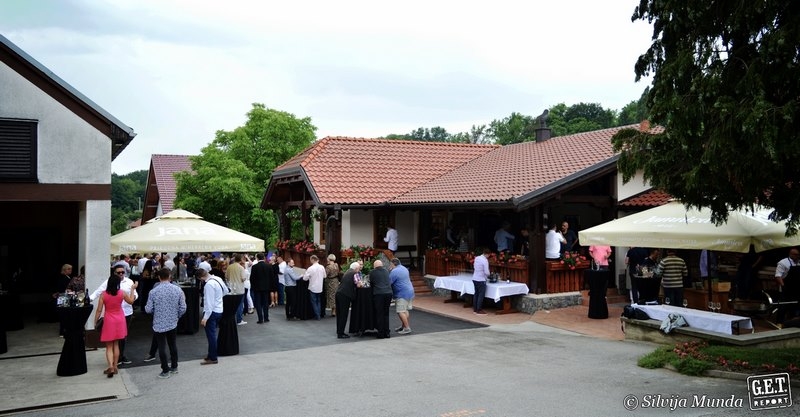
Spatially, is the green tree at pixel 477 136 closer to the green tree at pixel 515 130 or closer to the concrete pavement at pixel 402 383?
the green tree at pixel 515 130

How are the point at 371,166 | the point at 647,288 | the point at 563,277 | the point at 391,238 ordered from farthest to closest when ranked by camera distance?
the point at 371,166, the point at 391,238, the point at 563,277, the point at 647,288

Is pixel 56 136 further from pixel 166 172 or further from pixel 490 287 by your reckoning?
pixel 166 172

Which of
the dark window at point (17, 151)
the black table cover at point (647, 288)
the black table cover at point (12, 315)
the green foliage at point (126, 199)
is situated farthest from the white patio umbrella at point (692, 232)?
the green foliage at point (126, 199)

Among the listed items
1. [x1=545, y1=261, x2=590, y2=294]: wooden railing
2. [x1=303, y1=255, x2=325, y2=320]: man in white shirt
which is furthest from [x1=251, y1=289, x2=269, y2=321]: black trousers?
[x1=545, y1=261, x2=590, y2=294]: wooden railing

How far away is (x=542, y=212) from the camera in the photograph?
15.1 m

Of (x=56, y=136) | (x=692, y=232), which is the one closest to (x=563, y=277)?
(x=692, y=232)

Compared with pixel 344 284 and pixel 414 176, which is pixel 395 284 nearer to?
pixel 344 284

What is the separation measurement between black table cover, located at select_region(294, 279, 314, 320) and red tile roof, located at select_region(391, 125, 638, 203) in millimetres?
4854

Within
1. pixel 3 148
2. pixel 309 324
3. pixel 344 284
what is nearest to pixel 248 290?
pixel 309 324

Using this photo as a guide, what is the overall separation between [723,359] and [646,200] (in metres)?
8.44

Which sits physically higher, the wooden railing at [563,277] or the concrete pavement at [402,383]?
the wooden railing at [563,277]

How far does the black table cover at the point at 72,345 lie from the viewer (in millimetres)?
9133

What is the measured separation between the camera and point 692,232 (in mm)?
10422

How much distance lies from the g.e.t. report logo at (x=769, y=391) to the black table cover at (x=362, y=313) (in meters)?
6.80
